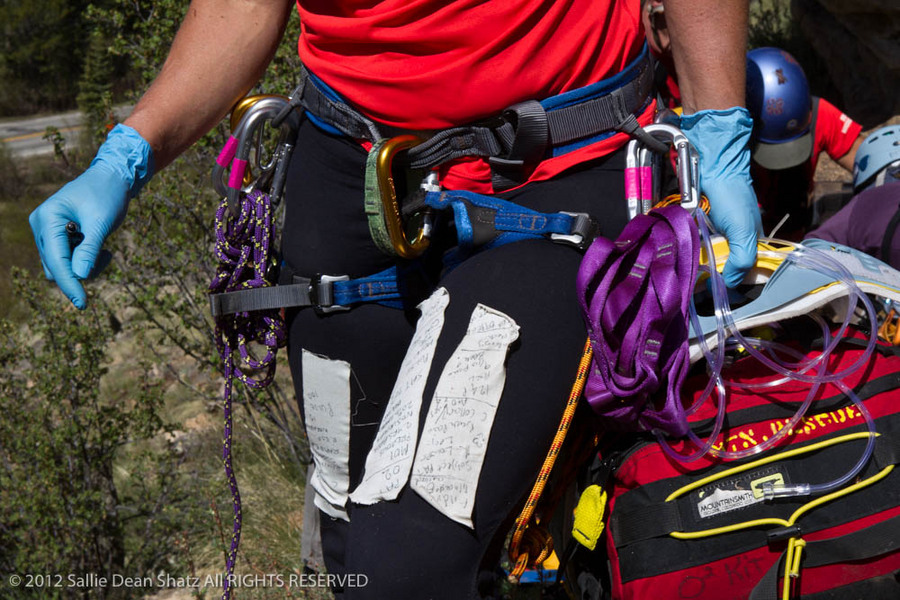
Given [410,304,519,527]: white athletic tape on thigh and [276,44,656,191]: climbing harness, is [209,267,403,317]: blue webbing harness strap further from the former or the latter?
[410,304,519,527]: white athletic tape on thigh

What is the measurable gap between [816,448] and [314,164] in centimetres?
121

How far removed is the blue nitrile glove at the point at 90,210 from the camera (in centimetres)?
168

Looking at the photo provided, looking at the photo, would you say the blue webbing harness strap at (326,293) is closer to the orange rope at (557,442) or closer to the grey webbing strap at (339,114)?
the grey webbing strap at (339,114)

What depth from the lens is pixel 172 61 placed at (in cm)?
192

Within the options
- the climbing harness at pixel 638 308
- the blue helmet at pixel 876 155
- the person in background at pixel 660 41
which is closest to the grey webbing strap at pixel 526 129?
the climbing harness at pixel 638 308

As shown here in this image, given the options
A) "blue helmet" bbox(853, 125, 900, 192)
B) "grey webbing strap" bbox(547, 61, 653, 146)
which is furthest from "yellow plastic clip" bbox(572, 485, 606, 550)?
"blue helmet" bbox(853, 125, 900, 192)

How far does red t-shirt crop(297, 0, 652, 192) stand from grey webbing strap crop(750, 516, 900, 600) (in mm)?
847

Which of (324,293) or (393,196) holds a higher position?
(393,196)

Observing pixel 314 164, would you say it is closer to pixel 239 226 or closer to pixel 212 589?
pixel 239 226

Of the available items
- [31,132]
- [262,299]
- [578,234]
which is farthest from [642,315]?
[31,132]

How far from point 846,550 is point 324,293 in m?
1.16

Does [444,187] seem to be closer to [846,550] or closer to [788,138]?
[846,550]

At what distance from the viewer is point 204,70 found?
6.24ft

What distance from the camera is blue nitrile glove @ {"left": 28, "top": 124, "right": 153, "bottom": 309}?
168 centimetres
